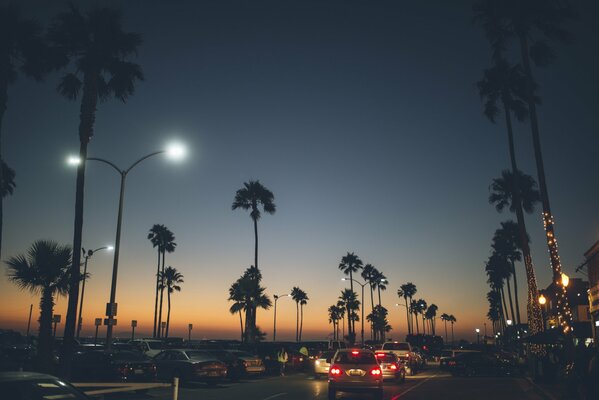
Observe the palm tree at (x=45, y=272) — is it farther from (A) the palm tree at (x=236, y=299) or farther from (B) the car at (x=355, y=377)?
(A) the palm tree at (x=236, y=299)

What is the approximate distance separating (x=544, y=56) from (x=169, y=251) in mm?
60079

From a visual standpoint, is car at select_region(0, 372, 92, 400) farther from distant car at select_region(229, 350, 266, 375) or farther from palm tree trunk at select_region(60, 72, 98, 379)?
distant car at select_region(229, 350, 266, 375)

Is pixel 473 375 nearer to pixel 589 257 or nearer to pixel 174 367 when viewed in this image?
pixel 589 257

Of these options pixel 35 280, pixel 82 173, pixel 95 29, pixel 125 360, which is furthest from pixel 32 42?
pixel 125 360

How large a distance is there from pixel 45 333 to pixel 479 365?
25400 millimetres

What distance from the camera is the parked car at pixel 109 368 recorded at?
1928cm

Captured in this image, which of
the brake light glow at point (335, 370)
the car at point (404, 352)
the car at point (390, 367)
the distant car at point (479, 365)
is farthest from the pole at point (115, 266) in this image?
the distant car at point (479, 365)

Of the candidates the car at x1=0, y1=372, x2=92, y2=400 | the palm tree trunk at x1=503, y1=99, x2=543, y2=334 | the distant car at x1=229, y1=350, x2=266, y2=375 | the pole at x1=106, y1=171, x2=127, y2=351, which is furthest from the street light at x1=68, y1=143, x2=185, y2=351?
the palm tree trunk at x1=503, y1=99, x2=543, y2=334

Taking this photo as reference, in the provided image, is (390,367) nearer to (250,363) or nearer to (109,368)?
(250,363)

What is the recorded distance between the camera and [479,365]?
3169 centimetres

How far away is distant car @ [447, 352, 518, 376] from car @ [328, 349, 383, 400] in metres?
17.5

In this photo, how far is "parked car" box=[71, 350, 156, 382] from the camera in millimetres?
19281

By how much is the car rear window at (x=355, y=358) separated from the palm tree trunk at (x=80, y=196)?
9865mm

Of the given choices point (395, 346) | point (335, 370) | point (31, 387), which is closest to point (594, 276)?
point (395, 346)
